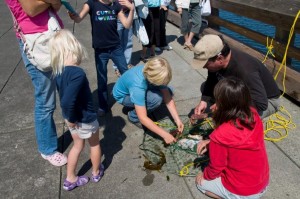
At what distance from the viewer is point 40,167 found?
292 cm

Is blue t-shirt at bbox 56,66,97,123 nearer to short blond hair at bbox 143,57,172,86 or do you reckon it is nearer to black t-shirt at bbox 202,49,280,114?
short blond hair at bbox 143,57,172,86

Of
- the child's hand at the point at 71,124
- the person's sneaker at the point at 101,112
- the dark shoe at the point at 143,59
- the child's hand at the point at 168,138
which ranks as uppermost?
the child's hand at the point at 71,124

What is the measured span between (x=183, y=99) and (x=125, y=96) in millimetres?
974

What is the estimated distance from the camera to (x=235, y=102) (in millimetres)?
2025

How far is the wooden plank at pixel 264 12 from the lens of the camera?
3697 millimetres

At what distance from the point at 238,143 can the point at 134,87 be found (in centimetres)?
132

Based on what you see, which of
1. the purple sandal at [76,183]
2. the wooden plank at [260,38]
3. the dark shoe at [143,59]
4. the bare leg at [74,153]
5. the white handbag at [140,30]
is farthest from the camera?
the dark shoe at [143,59]

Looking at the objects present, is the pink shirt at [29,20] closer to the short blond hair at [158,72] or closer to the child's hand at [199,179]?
the short blond hair at [158,72]

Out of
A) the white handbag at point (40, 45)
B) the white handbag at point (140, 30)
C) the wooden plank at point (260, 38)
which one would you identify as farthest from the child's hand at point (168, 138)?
the white handbag at point (140, 30)

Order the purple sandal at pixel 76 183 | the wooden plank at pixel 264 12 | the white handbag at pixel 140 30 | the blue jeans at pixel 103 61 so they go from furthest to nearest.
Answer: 1. the white handbag at pixel 140 30
2. the wooden plank at pixel 264 12
3. the blue jeans at pixel 103 61
4. the purple sandal at pixel 76 183

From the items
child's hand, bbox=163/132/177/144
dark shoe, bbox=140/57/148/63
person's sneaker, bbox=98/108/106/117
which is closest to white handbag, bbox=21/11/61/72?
child's hand, bbox=163/132/177/144

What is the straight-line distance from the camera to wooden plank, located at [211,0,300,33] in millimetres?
Answer: 3697

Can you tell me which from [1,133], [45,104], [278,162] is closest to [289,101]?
[278,162]

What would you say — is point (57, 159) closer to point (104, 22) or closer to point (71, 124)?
point (71, 124)
